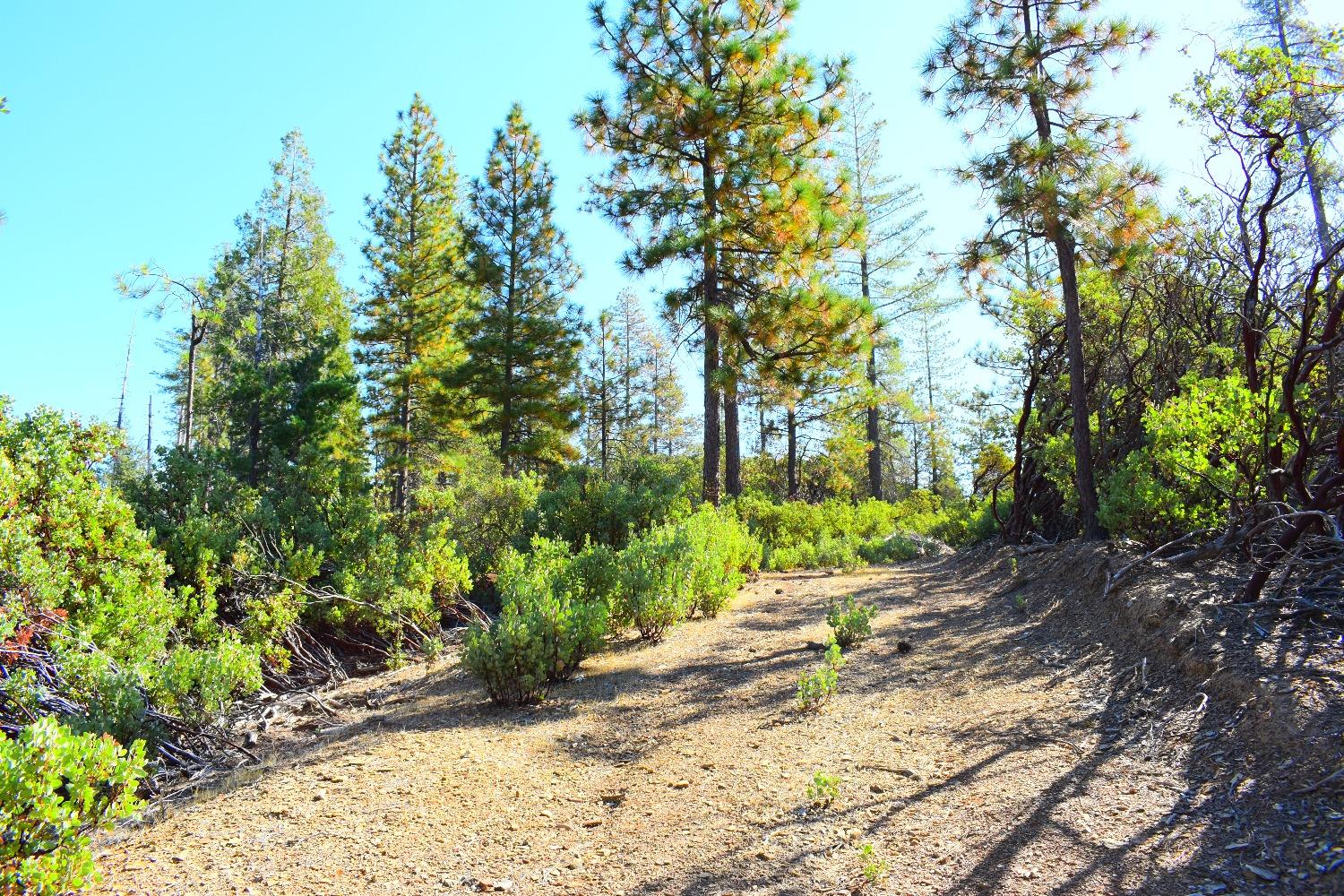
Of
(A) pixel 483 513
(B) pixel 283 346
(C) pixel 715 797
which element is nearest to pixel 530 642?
(C) pixel 715 797

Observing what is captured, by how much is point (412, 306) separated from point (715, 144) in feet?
49.1

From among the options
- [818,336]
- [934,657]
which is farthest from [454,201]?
[934,657]

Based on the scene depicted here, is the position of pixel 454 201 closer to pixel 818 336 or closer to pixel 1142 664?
pixel 818 336

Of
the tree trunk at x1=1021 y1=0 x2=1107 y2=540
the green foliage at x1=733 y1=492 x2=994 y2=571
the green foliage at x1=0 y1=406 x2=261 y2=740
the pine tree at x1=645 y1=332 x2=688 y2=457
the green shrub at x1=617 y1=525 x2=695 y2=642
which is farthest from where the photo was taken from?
the pine tree at x1=645 y1=332 x2=688 y2=457

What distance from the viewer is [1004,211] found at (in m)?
7.01

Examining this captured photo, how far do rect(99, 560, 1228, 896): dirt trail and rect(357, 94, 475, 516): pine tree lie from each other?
19.2m

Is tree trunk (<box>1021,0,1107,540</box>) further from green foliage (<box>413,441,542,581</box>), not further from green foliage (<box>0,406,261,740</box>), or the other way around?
green foliage (<box>0,406,261,740</box>)

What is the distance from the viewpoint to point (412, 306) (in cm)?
2294

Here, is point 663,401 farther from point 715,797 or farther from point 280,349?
point 715,797

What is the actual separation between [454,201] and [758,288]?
1737cm

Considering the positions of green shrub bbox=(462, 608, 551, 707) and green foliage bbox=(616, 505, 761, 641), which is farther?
green foliage bbox=(616, 505, 761, 641)

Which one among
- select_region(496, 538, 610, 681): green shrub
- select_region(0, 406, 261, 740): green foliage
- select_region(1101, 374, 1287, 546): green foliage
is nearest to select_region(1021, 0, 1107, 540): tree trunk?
select_region(1101, 374, 1287, 546): green foliage

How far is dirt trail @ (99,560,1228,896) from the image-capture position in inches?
91.6

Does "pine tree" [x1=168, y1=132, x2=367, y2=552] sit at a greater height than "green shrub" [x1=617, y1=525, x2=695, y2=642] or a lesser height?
greater
